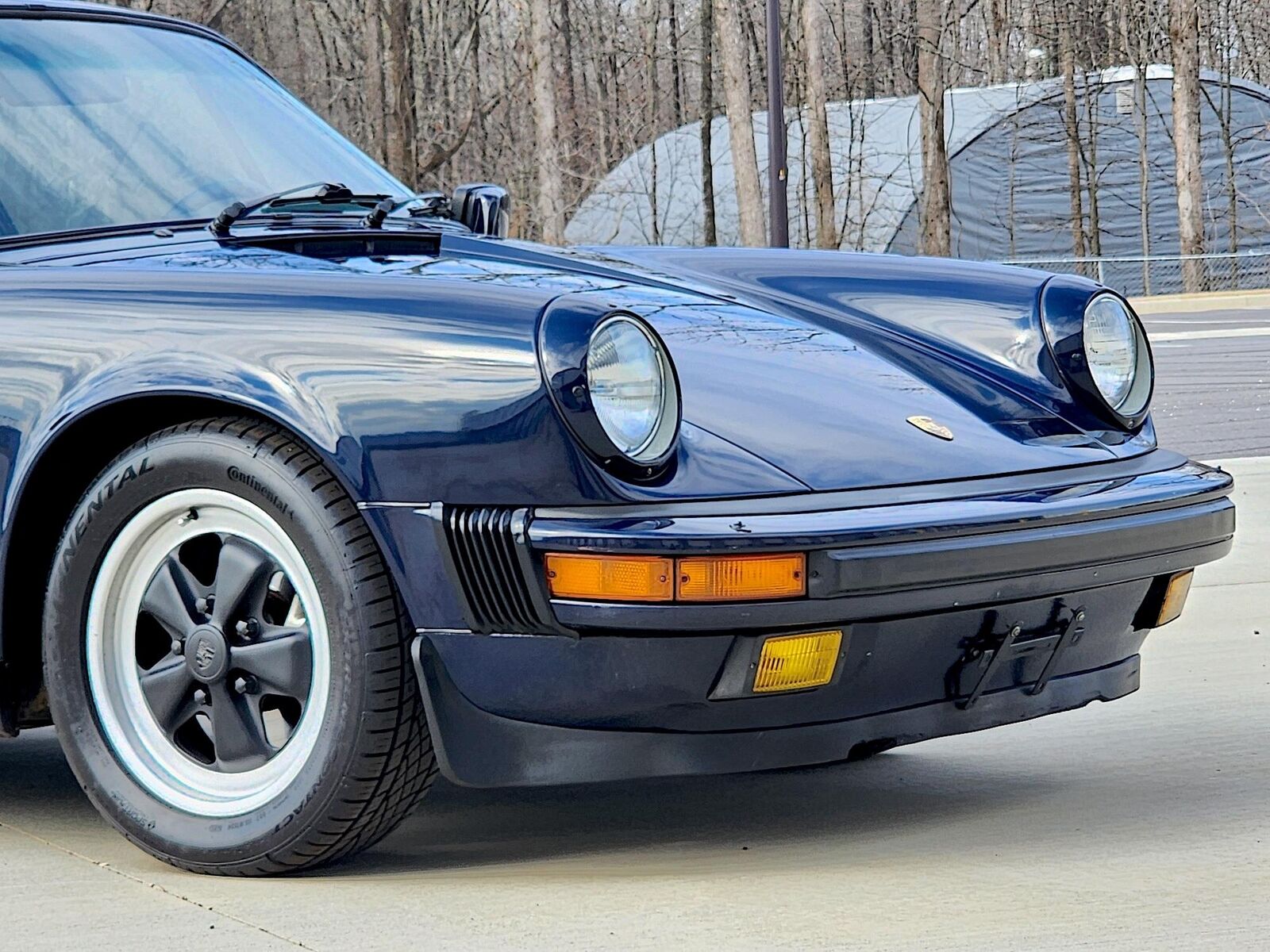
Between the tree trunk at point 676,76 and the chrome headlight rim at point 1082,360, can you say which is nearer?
the chrome headlight rim at point 1082,360

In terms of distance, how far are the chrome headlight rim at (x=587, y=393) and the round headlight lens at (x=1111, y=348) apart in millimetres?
1108

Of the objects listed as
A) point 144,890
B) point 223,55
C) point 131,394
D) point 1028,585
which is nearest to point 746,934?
point 1028,585

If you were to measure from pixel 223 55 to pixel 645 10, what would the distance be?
4197cm

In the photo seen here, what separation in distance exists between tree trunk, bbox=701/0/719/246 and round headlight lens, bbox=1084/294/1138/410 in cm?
3039

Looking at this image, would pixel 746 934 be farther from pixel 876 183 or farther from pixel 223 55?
pixel 876 183

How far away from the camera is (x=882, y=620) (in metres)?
2.71

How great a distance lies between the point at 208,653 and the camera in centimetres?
288

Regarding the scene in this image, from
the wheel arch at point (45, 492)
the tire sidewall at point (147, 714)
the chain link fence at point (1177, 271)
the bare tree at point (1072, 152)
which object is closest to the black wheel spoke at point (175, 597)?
the tire sidewall at point (147, 714)

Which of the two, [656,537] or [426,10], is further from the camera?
[426,10]

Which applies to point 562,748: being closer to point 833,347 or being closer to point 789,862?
point 789,862

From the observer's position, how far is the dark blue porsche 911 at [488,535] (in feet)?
8.66

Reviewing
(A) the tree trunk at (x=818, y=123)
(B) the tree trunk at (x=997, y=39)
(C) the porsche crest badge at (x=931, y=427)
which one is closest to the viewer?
(C) the porsche crest badge at (x=931, y=427)

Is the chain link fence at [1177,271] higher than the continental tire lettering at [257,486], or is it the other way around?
the continental tire lettering at [257,486]

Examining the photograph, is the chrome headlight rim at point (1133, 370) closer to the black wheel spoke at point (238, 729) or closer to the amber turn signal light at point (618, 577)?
the amber turn signal light at point (618, 577)
